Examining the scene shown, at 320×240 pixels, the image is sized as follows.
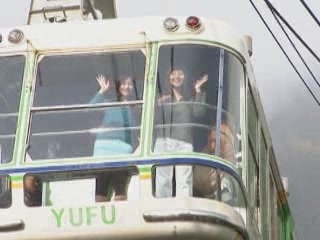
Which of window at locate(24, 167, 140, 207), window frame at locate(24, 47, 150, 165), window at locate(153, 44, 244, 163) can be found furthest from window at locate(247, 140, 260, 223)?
window at locate(24, 167, 140, 207)

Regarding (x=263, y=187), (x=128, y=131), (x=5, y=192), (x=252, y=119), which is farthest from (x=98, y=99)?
(x=263, y=187)

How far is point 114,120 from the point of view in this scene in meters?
10.5

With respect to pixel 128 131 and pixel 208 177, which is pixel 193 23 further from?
pixel 208 177

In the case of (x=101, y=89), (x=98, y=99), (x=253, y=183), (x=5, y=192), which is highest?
(x=101, y=89)

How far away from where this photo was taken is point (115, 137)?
408 inches

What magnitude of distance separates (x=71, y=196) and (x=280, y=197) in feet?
15.8

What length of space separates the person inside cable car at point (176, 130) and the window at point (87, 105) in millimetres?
225

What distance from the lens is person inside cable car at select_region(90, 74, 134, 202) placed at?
1012 centimetres

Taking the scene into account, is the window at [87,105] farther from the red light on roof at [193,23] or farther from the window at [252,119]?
the window at [252,119]

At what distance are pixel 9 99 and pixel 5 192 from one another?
0.98 meters

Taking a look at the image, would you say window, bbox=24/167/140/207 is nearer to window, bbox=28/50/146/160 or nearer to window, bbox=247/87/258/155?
window, bbox=28/50/146/160

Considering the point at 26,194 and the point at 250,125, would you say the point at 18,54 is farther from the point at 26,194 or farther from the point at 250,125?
the point at 250,125

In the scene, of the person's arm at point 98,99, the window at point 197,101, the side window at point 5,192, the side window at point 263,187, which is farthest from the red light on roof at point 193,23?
the side window at point 5,192

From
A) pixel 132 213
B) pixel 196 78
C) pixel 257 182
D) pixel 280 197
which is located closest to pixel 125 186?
pixel 132 213
